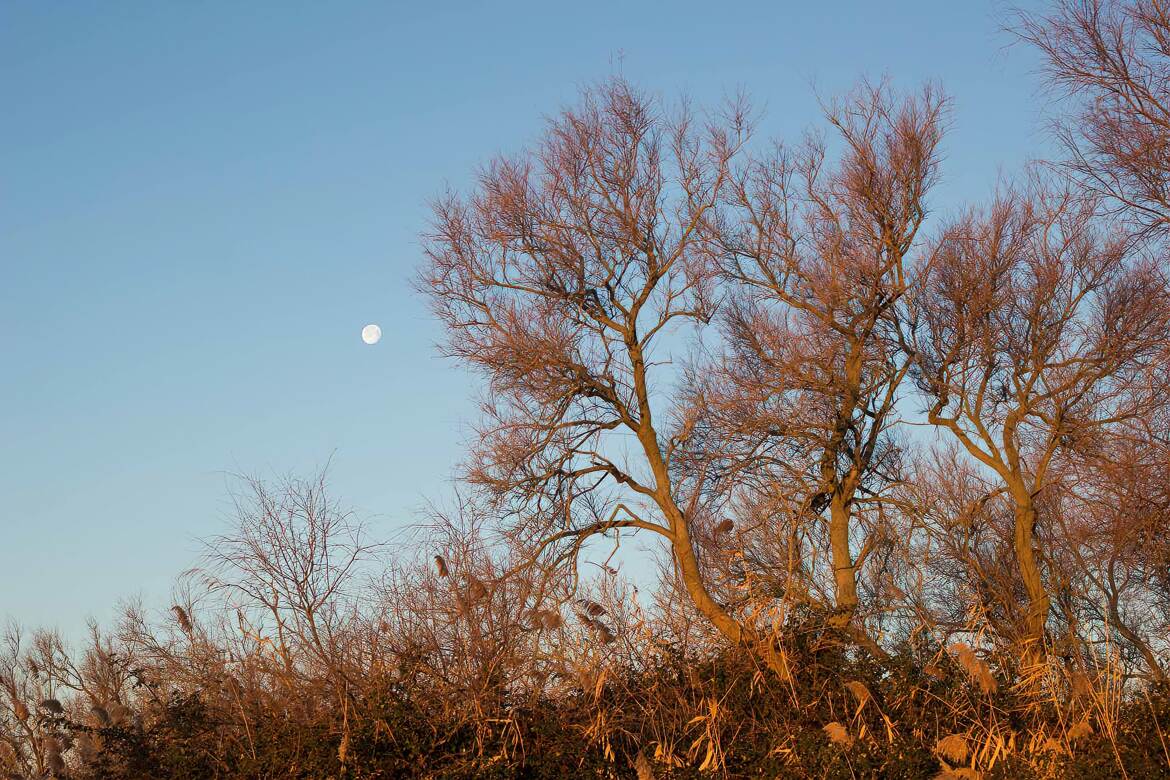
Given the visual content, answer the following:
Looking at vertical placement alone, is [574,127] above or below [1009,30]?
above

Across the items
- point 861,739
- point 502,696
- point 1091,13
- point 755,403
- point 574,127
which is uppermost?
point 574,127

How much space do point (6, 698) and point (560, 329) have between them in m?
21.1

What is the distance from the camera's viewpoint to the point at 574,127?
18.5 m

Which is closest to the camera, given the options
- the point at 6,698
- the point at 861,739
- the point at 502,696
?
the point at 861,739

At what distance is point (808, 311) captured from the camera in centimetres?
1875

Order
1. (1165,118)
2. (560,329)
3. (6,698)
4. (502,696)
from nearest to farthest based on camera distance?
1. (502,696)
2. (1165,118)
3. (560,329)
4. (6,698)

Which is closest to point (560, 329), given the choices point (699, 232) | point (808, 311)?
point (699, 232)

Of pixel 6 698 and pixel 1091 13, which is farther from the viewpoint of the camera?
pixel 6 698

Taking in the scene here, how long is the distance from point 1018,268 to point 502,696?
11.4 m

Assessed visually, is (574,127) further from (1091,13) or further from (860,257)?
(1091,13)

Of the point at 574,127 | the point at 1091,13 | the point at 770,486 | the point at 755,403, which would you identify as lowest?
the point at 770,486

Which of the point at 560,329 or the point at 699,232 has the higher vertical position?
the point at 699,232

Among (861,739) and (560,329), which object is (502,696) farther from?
(560,329)

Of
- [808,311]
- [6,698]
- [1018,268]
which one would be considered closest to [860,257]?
[808,311]
